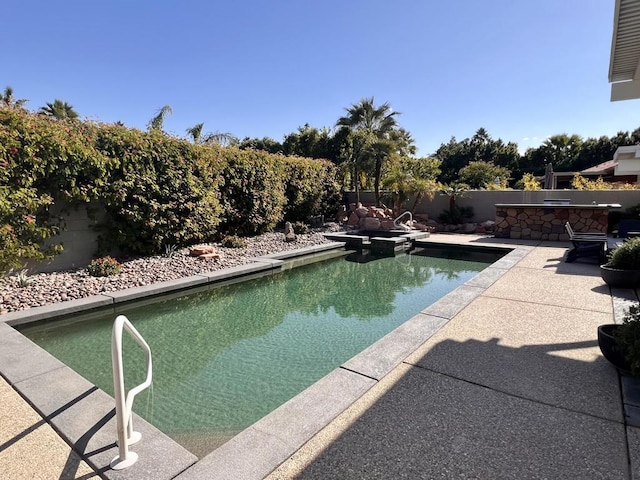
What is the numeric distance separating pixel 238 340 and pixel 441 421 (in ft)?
9.54

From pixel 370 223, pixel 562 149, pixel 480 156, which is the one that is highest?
pixel 562 149

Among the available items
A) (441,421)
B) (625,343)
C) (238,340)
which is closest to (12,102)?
(238,340)

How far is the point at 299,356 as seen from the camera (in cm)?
→ 395

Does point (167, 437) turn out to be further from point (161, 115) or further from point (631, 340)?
point (161, 115)

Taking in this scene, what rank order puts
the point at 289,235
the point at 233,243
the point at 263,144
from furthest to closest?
the point at 263,144 → the point at 289,235 → the point at 233,243

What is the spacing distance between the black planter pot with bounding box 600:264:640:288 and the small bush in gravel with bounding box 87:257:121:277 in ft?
26.0

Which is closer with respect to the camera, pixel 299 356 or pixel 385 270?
pixel 299 356

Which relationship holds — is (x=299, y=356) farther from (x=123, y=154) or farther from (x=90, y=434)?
→ (x=123, y=154)

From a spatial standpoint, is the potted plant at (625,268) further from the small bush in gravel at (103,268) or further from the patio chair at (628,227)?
the small bush in gravel at (103,268)

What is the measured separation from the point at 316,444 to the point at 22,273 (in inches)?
247

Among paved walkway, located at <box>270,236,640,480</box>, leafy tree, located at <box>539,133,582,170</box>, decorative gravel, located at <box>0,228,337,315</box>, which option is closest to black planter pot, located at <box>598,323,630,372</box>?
paved walkway, located at <box>270,236,640,480</box>

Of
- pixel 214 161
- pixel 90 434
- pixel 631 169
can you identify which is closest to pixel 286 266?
pixel 214 161

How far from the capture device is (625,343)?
2506 mm

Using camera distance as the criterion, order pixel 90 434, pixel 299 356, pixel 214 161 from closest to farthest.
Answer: pixel 90 434 < pixel 299 356 < pixel 214 161
